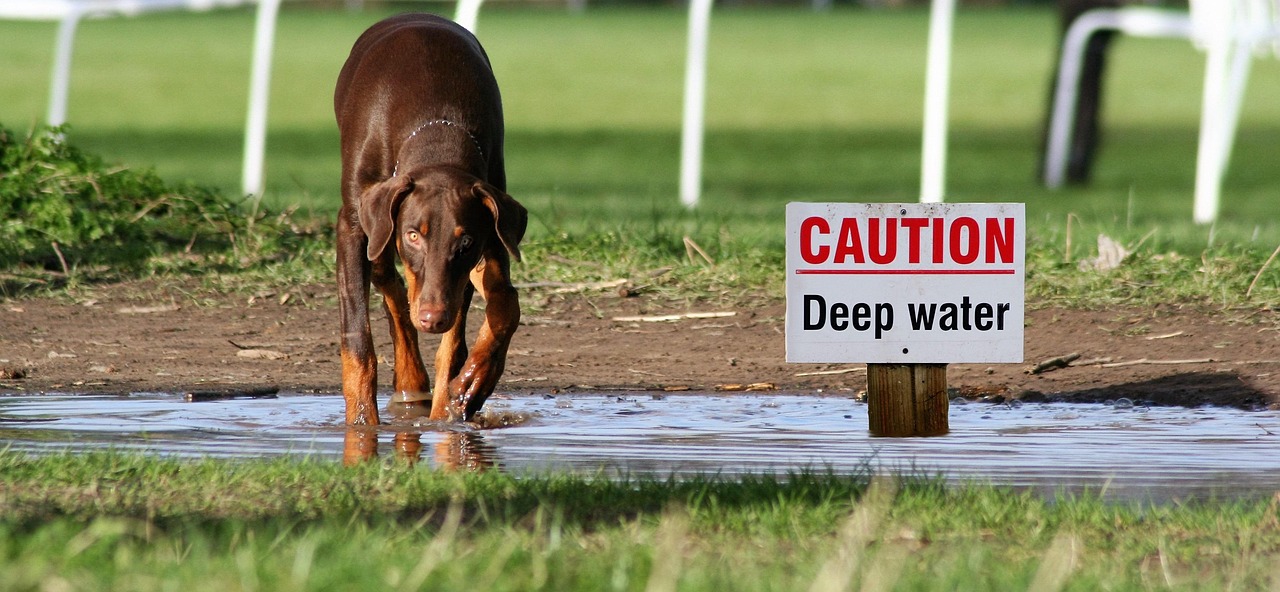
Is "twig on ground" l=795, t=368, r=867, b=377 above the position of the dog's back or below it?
below

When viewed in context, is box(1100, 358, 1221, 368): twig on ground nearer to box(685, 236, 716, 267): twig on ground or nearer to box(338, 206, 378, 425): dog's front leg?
box(685, 236, 716, 267): twig on ground

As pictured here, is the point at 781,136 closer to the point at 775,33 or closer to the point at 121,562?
the point at 775,33

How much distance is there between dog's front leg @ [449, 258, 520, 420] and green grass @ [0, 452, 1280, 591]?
1.35m

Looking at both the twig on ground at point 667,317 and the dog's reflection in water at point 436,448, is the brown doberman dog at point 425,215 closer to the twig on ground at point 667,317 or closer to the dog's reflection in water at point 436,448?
the dog's reflection in water at point 436,448

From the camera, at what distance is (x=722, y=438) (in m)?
6.64

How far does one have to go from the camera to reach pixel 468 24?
1202 centimetres

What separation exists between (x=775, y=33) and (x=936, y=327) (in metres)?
41.4

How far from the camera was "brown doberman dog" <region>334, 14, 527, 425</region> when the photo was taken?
21.7 feet

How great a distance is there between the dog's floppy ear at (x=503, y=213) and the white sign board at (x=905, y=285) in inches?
36.5

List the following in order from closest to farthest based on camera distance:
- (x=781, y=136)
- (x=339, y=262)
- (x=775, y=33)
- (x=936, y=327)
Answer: (x=936, y=327) → (x=339, y=262) → (x=781, y=136) → (x=775, y=33)

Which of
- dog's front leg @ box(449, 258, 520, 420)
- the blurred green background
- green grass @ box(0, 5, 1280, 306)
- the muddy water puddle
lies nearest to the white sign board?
the muddy water puddle

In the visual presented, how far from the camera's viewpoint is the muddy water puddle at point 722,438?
596cm

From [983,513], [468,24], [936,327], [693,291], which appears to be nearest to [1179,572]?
[983,513]

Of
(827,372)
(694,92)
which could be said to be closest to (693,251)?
(827,372)
